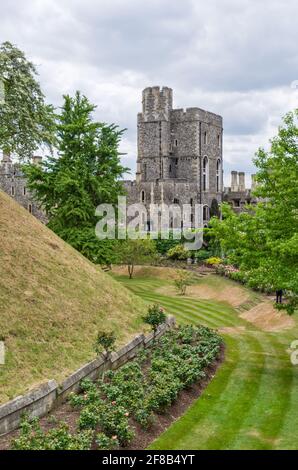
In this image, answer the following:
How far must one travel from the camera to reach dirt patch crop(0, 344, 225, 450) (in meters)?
14.5

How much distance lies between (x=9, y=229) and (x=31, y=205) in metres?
51.6

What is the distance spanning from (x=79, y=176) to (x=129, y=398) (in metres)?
26.4

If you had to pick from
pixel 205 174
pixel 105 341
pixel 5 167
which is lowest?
pixel 105 341

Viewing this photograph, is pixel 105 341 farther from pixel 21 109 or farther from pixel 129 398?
pixel 21 109

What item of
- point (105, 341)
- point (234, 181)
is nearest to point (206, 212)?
point (234, 181)

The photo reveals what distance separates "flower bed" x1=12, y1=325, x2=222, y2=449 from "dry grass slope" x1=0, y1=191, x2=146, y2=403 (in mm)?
1685

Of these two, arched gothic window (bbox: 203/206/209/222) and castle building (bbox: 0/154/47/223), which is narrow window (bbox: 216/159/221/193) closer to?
arched gothic window (bbox: 203/206/209/222)

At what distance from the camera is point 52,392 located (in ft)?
56.0

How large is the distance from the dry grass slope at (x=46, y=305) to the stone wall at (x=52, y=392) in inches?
19.0

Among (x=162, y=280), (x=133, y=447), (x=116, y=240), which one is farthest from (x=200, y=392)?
(x=162, y=280)

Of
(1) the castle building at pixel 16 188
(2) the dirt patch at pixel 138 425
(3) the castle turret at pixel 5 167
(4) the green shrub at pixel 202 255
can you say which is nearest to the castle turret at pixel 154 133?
(1) the castle building at pixel 16 188

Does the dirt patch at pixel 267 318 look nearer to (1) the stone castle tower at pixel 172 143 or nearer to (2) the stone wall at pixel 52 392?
(2) the stone wall at pixel 52 392

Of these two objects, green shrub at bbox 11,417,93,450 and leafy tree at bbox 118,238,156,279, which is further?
leafy tree at bbox 118,238,156,279

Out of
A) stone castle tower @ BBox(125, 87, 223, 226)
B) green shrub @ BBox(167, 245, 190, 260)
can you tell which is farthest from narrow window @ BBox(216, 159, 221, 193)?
green shrub @ BBox(167, 245, 190, 260)
